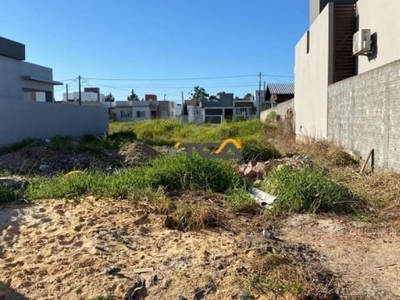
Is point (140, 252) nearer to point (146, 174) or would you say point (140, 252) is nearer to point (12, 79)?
point (146, 174)

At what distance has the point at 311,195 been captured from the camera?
A: 5.91m

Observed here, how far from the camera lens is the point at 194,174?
23.3 ft

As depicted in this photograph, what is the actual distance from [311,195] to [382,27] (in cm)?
573

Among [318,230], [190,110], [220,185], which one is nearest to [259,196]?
[220,185]

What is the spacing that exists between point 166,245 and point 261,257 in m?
1.06

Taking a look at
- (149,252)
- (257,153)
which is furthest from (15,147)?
(149,252)

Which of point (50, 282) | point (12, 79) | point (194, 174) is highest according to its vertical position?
point (12, 79)

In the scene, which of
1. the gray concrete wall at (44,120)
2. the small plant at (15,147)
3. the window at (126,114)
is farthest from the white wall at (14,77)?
the window at (126,114)

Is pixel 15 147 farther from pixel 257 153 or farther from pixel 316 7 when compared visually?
pixel 316 7

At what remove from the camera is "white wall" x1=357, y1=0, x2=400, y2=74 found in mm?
8828

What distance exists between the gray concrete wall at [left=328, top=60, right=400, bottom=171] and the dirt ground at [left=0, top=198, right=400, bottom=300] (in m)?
2.94

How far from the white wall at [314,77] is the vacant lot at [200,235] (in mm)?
5301

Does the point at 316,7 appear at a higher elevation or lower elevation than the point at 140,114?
higher

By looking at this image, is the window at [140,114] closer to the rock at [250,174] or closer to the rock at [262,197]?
the rock at [250,174]
